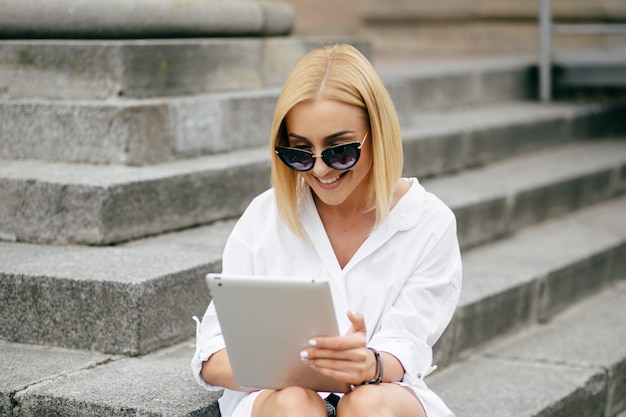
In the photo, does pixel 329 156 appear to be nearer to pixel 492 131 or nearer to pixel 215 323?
pixel 215 323

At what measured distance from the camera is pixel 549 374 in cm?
431

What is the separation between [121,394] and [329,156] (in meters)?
1.00

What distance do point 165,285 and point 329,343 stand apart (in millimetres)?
1236

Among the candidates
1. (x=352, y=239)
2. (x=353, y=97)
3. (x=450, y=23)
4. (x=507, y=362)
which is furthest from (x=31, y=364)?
(x=450, y=23)

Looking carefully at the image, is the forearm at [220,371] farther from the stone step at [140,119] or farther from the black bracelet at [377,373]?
the stone step at [140,119]

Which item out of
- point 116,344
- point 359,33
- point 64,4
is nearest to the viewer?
point 116,344

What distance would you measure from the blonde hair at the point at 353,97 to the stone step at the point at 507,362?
84cm

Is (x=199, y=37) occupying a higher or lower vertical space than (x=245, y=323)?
higher

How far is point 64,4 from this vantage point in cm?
477

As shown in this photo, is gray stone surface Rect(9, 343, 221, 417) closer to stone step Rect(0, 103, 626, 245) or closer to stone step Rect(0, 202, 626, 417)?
stone step Rect(0, 202, 626, 417)

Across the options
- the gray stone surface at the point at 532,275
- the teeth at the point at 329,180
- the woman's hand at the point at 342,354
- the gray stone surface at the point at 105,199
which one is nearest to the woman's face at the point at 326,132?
the teeth at the point at 329,180

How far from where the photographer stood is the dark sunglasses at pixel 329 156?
2.86 meters

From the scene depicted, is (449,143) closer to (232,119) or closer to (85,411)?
(232,119)

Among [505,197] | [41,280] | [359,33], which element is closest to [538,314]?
[505,197]
